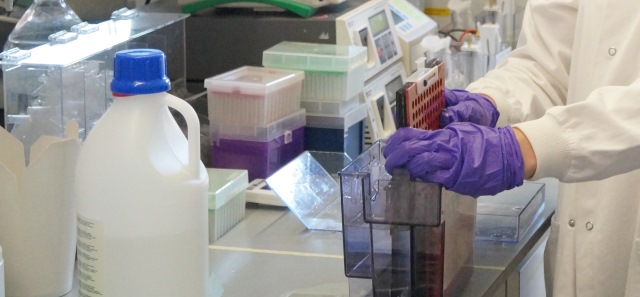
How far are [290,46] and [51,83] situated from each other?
2.44 ft

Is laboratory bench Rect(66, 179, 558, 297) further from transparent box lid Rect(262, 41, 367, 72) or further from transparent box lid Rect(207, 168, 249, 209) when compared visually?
transparent box lid Rect(262, 41, 367, 72)

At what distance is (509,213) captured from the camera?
1.63 meters

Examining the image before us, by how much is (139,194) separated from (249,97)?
79 cm

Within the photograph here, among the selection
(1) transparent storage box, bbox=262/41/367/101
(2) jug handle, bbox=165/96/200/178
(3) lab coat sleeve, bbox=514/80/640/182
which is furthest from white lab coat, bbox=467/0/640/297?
(2) jug handle, bbox=165/96/200/178

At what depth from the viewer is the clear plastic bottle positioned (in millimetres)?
1791

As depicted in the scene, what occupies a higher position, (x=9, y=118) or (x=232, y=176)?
(x=9, y=118)

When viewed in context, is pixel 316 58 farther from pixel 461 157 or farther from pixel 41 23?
pixel 461 157

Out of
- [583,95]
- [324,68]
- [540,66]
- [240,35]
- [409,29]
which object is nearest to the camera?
[583,95]

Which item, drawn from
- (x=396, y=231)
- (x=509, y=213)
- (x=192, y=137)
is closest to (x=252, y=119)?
(x=509, y=213)

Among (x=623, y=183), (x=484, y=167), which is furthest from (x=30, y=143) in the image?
(x=623, y=183)

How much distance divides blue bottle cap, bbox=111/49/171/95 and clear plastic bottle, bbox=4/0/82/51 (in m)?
0.78

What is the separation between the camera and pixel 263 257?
151cm

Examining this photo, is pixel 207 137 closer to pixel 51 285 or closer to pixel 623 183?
pixel 51 285

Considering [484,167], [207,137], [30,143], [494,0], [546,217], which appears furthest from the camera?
[494,0]
